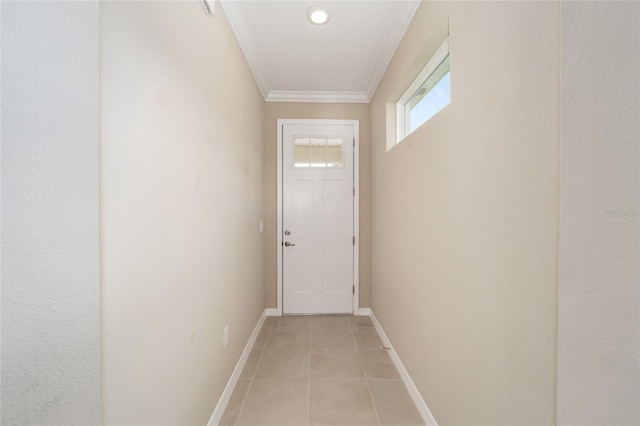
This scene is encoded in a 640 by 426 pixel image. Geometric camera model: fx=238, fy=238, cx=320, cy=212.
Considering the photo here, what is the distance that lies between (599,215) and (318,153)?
250 cm

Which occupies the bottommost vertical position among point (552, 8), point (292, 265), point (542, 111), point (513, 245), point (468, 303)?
point (292, 265)

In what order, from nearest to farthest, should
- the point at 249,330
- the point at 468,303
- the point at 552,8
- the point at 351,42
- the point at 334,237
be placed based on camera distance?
1. the point at 552,8
2. the point at 468,303
3. the point at 351,42
4. the point at 249,330
5. the point at 334,237

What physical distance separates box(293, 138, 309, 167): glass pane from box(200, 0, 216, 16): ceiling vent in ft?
5.22

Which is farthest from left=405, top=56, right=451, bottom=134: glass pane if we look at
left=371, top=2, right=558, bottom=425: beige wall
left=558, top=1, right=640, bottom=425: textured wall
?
left=558, top=1, right=640, bottom=425: textured wall

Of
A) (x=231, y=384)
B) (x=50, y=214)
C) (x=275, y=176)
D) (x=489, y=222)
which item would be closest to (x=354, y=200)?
(x=275, y=176)

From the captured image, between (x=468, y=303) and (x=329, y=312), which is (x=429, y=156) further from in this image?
(x=329, y=312)

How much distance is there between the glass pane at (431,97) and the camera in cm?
142

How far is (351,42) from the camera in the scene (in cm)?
193

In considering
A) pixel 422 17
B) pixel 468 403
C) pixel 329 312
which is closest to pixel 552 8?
pixel 422 17

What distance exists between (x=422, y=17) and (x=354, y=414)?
8.03ft

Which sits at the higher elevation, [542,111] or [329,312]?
[542,111]

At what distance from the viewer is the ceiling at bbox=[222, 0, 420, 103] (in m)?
1.58

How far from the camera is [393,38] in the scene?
5.91 feet

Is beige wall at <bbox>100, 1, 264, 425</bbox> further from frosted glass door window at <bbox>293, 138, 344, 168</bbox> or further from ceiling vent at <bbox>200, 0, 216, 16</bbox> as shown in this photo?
frosted glass door window at <bbox>293, 138, 344, 168</bbox>
